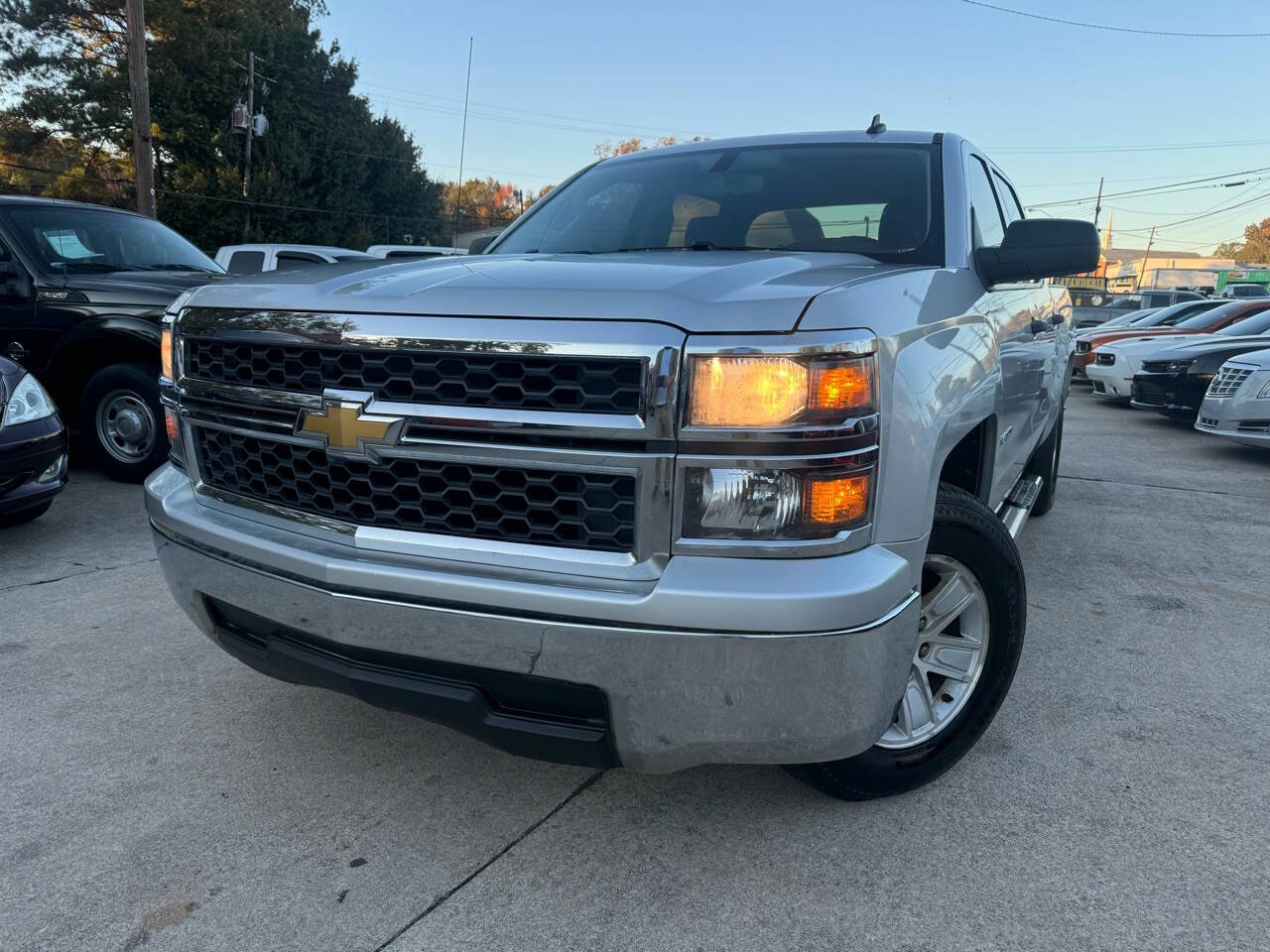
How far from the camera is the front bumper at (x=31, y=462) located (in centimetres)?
443

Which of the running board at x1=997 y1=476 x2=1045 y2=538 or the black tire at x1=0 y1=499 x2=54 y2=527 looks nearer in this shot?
the running board at x1=997 y1=476 x2=1045 y2=538

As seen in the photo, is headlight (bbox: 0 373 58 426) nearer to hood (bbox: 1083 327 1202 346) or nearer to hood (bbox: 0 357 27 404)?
hood (bbox: 0 357 27 404)

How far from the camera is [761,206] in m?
3.16

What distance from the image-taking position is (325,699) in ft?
9.86

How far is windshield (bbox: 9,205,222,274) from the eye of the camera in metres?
6.18

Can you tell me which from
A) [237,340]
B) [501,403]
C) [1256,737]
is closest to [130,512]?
[237,340]

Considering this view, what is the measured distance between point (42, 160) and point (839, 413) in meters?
41.4

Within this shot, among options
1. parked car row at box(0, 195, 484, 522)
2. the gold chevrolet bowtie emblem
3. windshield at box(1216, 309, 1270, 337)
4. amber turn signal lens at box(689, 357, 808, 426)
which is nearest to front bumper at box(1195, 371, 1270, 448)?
windshield at box(1216, 309, 1270, 337)

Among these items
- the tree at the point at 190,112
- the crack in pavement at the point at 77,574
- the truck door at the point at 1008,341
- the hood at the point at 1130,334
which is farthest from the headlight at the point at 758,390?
the tree at the point at 190,112

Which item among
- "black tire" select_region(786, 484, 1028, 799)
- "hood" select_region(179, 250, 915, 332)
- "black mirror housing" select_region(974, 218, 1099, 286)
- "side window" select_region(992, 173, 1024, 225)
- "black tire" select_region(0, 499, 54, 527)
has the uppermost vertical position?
"side window" select_region(992, 173, 1024, 225)

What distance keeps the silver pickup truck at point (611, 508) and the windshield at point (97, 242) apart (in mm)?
4613

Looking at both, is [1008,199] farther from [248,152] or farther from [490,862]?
[248,152]

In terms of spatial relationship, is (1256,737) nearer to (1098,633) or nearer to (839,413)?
(1098,633)

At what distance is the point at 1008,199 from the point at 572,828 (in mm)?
3698
